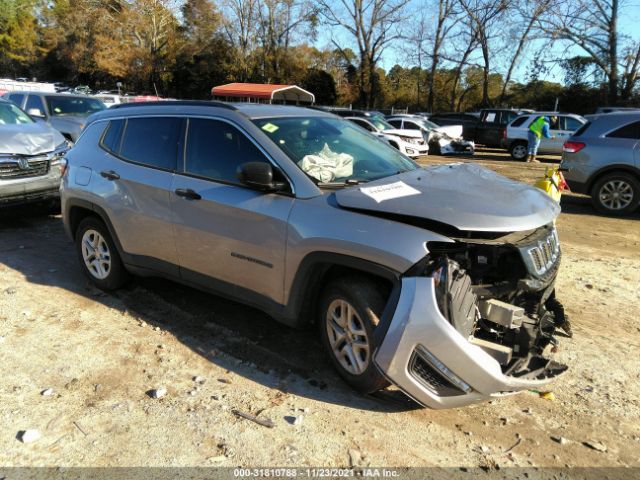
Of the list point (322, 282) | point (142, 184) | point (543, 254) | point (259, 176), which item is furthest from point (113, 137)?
point (543, 254)

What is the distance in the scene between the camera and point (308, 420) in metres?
2.98

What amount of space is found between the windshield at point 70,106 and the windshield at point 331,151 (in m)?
9.83

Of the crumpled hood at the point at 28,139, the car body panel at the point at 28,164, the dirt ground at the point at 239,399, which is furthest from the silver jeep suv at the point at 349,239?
the crumpled hood at the point at 28,139

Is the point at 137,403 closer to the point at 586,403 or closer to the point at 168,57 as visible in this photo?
the point at 586,403

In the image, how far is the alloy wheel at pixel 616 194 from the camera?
8617 mm

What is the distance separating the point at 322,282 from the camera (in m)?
3.30

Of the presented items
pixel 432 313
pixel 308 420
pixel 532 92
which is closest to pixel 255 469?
pixel 308 420

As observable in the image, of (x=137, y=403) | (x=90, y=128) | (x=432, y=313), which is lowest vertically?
(x=137, y=403)

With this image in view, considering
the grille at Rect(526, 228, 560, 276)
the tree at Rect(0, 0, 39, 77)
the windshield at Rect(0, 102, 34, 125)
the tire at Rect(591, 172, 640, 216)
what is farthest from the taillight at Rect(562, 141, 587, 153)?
the tree at Rect(0, 0, 39, 77)

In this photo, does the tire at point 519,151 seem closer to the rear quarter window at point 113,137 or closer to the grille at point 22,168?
the grille at point 22,168

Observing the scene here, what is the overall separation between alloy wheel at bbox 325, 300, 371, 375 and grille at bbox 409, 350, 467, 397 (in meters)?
0.35

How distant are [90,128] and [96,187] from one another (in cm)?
76

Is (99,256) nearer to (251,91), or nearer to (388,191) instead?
(388,191)

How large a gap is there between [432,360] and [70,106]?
12025mm
